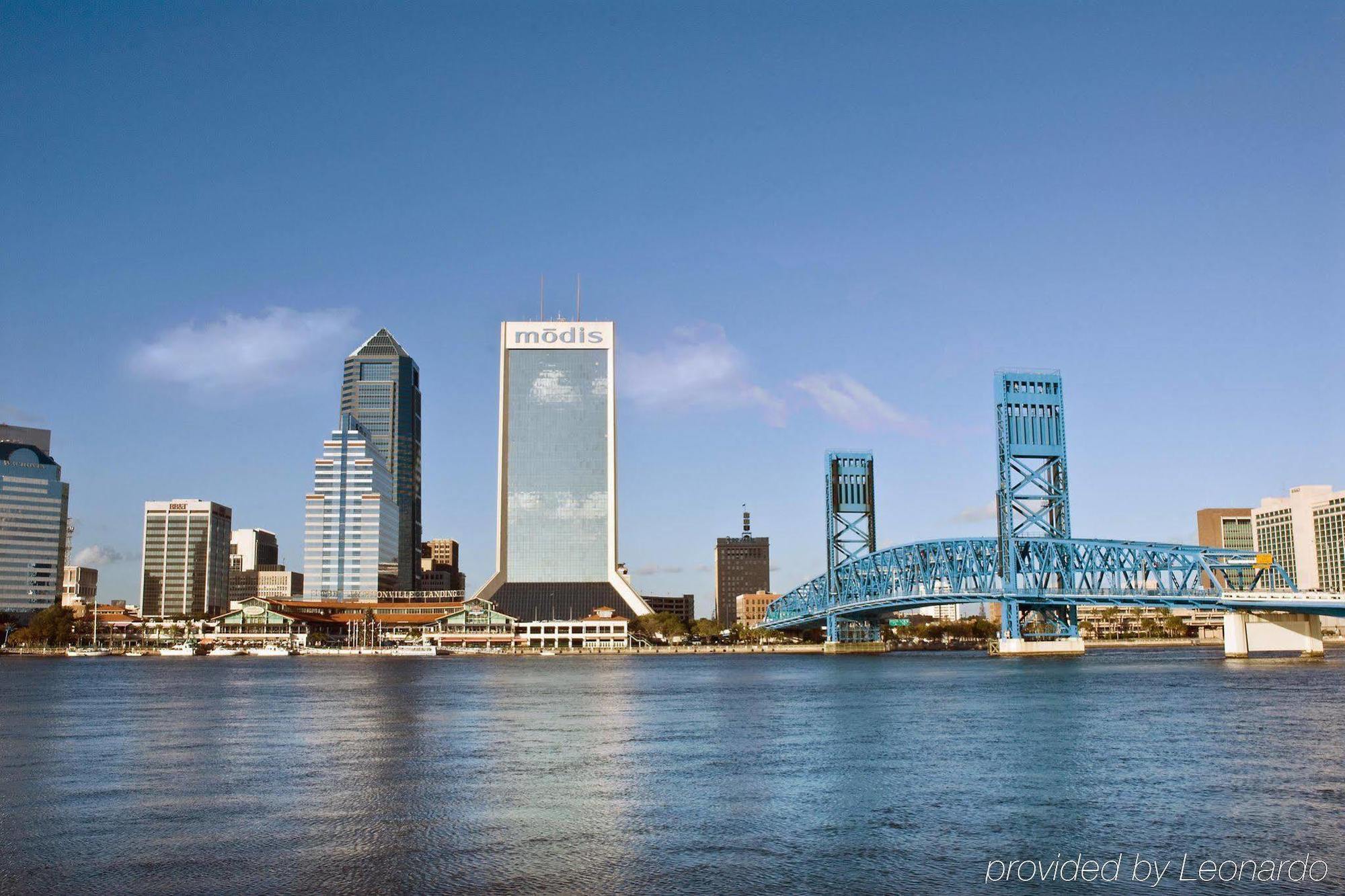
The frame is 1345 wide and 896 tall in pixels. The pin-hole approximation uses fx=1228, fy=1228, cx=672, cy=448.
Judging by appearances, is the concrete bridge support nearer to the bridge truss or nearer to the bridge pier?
the bridge truss

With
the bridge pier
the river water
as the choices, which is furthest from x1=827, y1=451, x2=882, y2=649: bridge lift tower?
the river water

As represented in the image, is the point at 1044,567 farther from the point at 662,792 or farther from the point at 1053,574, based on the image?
the point at 662,792

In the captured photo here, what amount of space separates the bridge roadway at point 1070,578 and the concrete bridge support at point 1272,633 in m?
0.81

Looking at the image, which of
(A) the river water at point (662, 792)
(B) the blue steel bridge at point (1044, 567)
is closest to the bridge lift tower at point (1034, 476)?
(B) the blue steel bridge at point (1044, 567)

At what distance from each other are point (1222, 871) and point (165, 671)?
411 ft

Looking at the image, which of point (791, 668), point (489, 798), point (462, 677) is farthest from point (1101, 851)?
point (791, 668)

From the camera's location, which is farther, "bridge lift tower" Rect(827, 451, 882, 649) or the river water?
"bridge lift tower" Rect(827, 451, 882, 649)

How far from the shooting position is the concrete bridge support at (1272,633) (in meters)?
112

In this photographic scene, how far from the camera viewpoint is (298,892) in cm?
2350

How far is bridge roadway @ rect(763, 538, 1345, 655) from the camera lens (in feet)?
362

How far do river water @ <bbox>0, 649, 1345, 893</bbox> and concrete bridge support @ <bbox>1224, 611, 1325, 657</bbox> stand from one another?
129 ft

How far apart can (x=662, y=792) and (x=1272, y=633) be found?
323ft

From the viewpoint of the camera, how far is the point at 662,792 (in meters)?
35.7

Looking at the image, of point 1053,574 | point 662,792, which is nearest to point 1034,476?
point 1053,574
